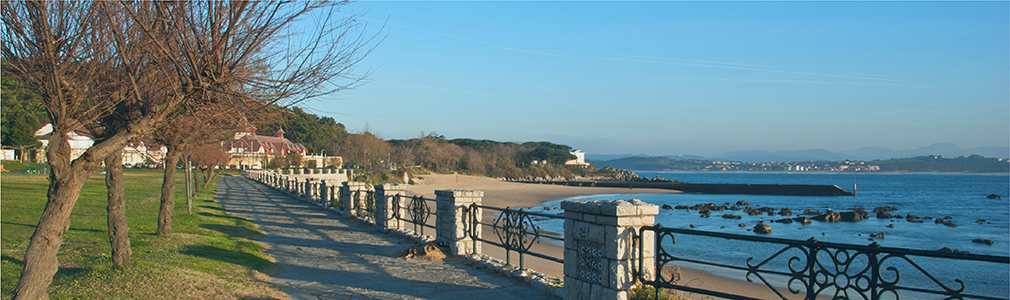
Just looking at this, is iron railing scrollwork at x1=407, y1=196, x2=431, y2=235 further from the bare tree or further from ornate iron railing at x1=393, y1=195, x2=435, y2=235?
the bare tree

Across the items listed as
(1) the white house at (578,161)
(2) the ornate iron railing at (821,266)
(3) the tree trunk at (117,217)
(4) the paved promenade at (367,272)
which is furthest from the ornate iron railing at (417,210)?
(1) the white house at (578,161)

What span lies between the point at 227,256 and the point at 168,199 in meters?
2.96

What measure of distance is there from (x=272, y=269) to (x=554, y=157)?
12827cm

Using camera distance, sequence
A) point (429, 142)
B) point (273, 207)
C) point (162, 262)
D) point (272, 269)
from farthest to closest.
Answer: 1. point (429, 142)
2. point (273, 207)
3. point (272, 269)
4. point (162, 262)

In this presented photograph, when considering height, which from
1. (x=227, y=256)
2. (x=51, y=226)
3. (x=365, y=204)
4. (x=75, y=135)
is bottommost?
(x=227, y=256)

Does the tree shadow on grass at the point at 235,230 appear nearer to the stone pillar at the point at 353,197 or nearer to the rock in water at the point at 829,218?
the stone pillar at the point at 353,197

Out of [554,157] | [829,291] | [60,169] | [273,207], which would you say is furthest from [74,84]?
[554,157]

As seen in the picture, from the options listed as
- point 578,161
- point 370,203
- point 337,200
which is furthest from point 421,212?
point 578,161

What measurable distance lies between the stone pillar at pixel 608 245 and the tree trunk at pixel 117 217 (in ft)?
19.2

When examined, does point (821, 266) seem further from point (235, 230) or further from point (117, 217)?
point (235, 230)

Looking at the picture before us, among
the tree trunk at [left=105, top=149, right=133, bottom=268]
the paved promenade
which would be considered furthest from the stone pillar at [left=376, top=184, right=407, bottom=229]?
the tree trunk at [left=105, top=149, right=133, bottom=268]

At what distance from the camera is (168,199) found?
11.0 metres

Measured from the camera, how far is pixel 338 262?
9281mm

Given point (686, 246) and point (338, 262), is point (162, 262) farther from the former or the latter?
point (686, 246)
